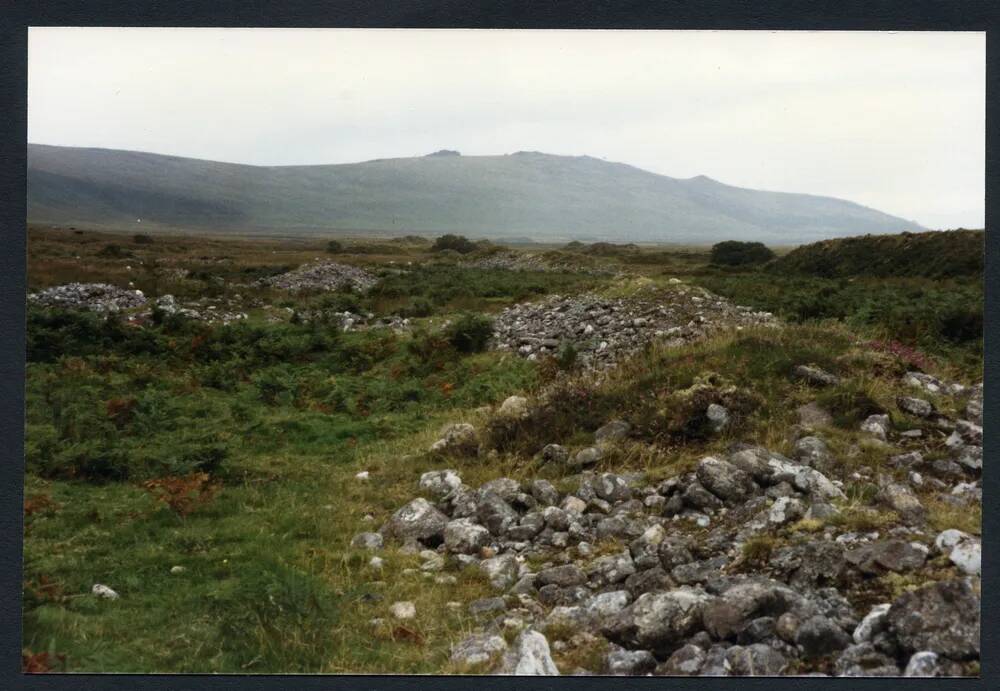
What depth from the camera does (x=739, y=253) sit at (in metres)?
15.2

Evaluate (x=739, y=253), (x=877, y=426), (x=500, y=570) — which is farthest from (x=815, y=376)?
(x=739, y=253)

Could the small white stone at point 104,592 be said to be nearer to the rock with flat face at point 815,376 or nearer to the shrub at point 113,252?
the rock with flat face at point 815,376

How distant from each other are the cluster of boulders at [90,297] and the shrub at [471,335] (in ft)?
22.8

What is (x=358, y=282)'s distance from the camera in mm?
19734

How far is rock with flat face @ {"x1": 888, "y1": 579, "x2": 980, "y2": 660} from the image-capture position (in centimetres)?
528

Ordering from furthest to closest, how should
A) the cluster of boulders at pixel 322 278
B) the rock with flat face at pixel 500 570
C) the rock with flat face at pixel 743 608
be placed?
the cluster of boulders at pixel 322 278 < the rock with flat face at pixel 500 570 < the rock with flat face at pixel 743 608

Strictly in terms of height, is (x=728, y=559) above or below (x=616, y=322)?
below

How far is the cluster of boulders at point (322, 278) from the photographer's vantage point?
64.3 feet

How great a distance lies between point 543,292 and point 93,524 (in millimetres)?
11110

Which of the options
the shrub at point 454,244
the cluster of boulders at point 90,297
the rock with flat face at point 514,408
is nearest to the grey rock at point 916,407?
the rock with flat face at point 514,408

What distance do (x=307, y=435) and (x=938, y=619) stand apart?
7500 mm

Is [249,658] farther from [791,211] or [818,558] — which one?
[791,211]

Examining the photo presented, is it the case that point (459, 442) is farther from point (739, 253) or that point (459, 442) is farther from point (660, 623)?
point (739, 253)

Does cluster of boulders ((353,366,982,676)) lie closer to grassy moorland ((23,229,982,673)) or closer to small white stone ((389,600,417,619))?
grassy moorland ((23,229,982,673))
